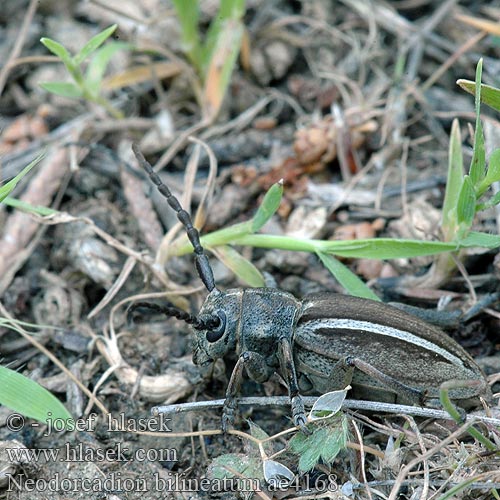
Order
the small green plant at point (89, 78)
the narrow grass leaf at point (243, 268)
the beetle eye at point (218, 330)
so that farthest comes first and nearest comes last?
the small green plant at point (89, 78)
the narrow grass leaf at point (243, 268)
the beetle eye at point (218, 330)

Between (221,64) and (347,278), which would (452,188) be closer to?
(347,278)

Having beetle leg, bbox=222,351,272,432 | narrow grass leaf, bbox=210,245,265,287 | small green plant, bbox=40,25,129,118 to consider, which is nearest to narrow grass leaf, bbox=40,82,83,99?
small green plant, bbox=40,25,129,118

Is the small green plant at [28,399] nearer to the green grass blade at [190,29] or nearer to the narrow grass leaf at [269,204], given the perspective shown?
the narrow grass leaf at [269,204]

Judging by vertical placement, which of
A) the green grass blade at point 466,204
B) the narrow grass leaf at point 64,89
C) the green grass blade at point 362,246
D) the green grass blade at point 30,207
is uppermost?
the narrow grass leaf at point 64,89

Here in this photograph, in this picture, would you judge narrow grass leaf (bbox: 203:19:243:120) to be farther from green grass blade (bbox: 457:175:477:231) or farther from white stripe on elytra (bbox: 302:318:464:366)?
white stripe on elytra (bbox: 302:318:464:366)

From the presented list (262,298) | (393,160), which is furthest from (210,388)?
(393,160)

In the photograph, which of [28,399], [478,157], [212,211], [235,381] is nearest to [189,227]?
[212,211]

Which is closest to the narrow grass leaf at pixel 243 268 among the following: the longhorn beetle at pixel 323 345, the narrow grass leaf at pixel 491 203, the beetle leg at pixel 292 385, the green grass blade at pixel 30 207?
the longhorn beetle at pixel 323 345
